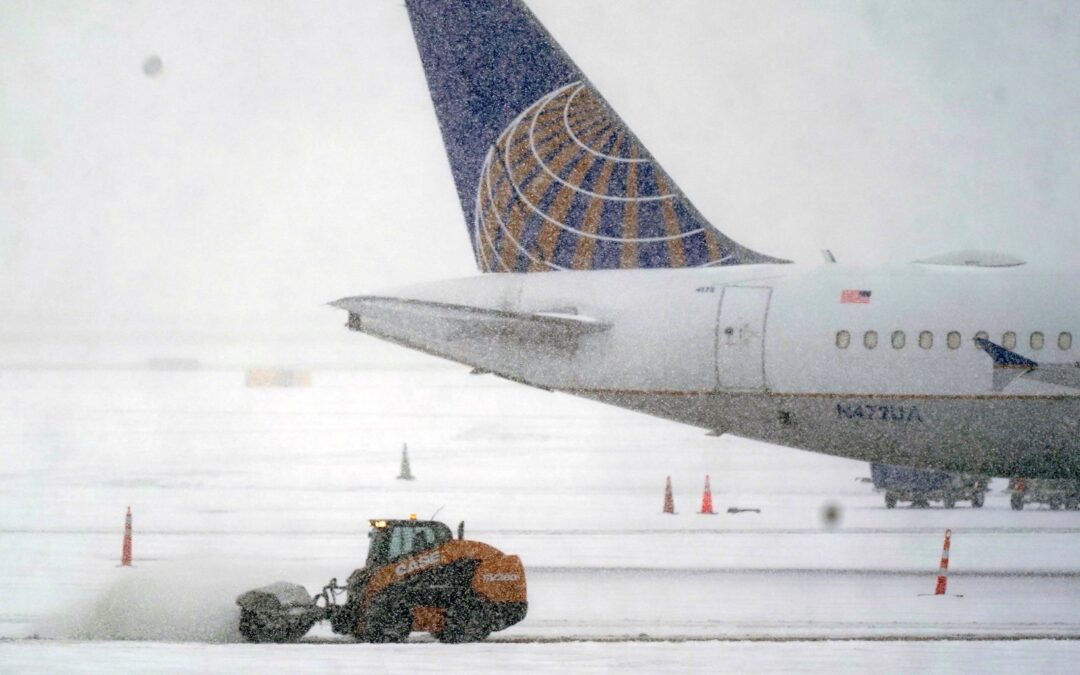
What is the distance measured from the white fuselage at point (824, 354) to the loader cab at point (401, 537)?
845 cm

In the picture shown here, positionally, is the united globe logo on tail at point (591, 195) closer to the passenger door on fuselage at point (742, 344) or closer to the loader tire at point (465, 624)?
the passenger door on fuselage at point (742, 344)

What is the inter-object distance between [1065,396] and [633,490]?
2400cm

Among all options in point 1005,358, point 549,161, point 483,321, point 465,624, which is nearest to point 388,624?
point 465,624

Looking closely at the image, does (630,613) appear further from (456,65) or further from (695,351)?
(456,65)

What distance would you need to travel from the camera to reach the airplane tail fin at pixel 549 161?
107 feet

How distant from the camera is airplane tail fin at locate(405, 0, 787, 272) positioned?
3256 centimetres

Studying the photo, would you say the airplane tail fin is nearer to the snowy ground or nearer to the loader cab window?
the snowy ground

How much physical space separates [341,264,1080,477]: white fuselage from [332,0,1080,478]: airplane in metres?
0.04

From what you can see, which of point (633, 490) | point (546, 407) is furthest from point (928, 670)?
point (546, 407)

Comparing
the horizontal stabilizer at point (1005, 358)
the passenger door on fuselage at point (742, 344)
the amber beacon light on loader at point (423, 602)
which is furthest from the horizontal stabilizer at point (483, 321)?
the amber beacon light on loader at point (423, 602)

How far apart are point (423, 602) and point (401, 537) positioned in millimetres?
1263

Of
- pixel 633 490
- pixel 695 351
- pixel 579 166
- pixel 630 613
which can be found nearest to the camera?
pixel 630 613

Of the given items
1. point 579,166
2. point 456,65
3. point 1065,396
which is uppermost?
point 456,65

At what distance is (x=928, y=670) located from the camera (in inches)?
739
